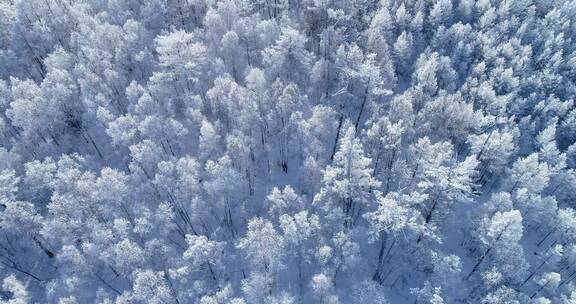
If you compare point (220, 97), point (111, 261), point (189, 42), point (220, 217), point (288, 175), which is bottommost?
point (111, 261)

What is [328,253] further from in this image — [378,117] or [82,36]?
[82,36]

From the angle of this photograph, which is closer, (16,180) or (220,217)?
(16,180)

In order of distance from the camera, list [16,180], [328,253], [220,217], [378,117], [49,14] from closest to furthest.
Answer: [328,253], [16,180], [220,217], [378,117], [49,14]

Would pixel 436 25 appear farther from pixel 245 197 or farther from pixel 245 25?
pixel 245 197

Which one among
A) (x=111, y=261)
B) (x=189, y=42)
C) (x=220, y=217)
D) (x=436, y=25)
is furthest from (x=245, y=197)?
(x=436, y=25)

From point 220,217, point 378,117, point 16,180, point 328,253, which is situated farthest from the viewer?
point 378,117

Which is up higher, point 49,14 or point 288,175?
point 49,14

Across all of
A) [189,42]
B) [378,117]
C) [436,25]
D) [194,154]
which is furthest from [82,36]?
[436,25]
